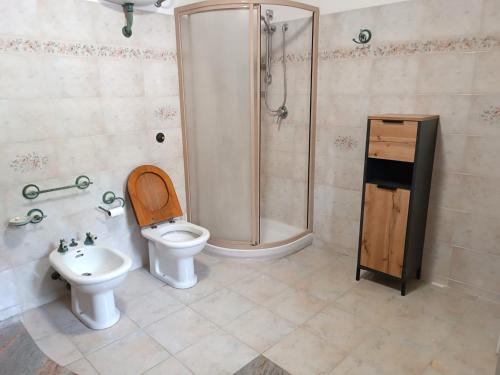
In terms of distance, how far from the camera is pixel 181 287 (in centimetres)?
262

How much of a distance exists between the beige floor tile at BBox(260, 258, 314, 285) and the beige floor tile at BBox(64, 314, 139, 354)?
1.07 metres

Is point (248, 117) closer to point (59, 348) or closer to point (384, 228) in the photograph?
point (384, 228)

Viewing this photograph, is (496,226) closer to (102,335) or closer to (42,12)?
(102,335)

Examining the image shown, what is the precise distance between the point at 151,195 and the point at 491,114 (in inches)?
91.7

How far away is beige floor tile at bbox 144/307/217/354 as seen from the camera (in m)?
2.06

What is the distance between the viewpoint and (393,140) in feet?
7.54

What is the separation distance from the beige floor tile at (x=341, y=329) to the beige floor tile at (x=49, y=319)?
57.4 inches

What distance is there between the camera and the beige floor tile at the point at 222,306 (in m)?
2.29

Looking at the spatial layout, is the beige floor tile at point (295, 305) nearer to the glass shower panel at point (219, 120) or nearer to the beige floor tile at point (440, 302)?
the beige floor tile at point (440, 302)

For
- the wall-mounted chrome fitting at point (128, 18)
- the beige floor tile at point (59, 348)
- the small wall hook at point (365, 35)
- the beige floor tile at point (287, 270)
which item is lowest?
the beige floor tile at point (59, 348)

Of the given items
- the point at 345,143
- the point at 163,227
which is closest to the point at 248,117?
the point at 345,143

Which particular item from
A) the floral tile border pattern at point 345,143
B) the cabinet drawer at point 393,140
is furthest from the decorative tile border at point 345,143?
the cabinet drawer at point 393,140

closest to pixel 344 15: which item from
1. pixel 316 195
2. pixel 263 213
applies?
pixel 316 195

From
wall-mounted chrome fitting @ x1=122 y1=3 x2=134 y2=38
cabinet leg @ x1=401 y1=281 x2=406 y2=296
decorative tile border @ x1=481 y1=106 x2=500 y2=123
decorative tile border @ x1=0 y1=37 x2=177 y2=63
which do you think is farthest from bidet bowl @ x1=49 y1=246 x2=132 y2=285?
decorative tile border @ x1=481 y1=106 x2=500 y2=123
